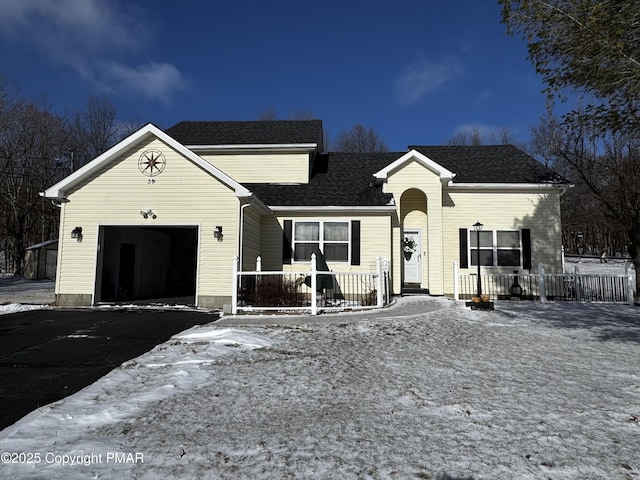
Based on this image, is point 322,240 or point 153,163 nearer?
point 153,163

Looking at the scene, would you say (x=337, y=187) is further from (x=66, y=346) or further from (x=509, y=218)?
(x=66, y=346)

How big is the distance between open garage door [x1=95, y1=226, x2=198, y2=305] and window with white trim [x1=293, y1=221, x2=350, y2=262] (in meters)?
4.12

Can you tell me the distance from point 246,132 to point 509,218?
39.0ft

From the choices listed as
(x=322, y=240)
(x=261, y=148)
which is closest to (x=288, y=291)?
(x=322, y=240)

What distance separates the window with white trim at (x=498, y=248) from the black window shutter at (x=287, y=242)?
695 cm

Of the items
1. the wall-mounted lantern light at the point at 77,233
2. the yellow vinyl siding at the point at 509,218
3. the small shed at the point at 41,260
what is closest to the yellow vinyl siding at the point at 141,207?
the wall-mounted lantern light at the point at 77,233

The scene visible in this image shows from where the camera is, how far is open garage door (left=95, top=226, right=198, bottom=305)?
12805 mm

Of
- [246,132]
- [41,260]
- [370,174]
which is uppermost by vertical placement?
[246,132]

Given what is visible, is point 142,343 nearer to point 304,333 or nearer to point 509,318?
point 304,333

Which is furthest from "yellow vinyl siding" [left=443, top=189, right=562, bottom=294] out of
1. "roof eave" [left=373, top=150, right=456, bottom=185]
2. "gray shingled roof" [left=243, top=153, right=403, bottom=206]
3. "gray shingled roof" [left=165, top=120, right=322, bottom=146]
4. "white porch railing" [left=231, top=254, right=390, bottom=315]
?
"gray shingled roof" [left=165, top=120, right=322, bottom=146]

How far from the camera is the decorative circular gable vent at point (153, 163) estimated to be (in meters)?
11.3

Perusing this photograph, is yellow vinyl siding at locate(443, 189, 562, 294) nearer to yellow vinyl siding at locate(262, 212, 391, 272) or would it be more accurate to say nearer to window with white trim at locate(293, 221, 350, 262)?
yellow vinyl siding at locate(262, 212, 391, 272)

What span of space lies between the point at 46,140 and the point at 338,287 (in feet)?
96.0

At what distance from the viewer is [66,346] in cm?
634
